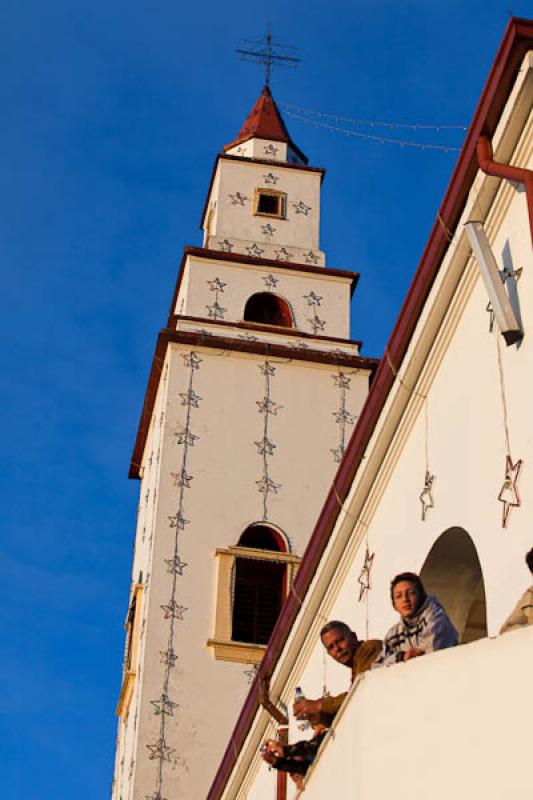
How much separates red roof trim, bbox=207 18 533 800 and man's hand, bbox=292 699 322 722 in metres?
3.54

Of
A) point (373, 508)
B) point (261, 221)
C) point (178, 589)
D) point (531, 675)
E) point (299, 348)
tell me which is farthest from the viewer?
point (261, 221)

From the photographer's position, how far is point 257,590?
25031mm

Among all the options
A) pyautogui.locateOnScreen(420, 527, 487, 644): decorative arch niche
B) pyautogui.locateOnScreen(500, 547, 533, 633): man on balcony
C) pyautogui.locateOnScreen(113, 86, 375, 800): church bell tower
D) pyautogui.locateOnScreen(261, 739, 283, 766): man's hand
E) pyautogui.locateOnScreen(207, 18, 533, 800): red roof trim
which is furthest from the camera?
pyautogui.locateOnScreen(113, 86, 375, 800): church bell tower

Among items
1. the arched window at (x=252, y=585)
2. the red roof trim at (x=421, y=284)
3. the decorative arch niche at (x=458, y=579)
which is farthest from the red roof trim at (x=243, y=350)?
the decorative arch niche at (x=458, y=579)

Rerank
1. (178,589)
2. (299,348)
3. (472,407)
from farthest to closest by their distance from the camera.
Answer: (299,348) → (178,589) → (472,407)

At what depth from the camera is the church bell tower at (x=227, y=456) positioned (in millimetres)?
23516

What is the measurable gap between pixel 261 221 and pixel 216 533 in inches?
293

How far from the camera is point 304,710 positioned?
420 inches

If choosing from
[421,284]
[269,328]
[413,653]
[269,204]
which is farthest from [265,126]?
[413,653]

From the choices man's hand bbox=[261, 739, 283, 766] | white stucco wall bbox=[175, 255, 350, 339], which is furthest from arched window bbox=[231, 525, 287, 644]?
man's hand bbox=[261, 739, 283, 766]

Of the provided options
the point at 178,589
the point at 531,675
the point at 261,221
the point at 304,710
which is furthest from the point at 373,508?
the point at 261,221

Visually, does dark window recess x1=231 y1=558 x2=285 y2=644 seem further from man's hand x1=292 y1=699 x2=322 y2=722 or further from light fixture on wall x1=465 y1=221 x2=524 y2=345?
light fixture on wall x1=465 y1=221 x2=524 y2=345

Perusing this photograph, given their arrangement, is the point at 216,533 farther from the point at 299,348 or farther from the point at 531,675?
the point at 531,675

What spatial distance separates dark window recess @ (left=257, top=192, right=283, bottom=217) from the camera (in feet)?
98.6
